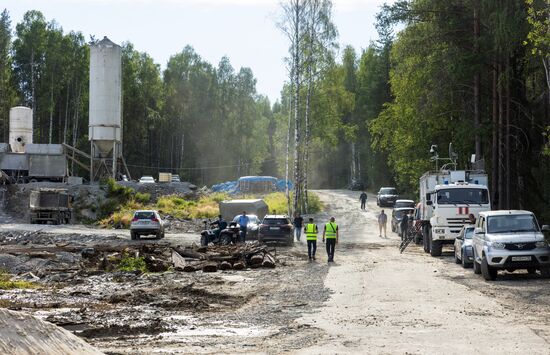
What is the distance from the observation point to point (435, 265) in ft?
91.2

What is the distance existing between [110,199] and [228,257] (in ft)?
120

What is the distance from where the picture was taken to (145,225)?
42594 mm

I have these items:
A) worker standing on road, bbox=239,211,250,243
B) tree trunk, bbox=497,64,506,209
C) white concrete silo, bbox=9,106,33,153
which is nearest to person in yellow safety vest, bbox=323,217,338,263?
worker standing on road, bbox=239,211,250,243

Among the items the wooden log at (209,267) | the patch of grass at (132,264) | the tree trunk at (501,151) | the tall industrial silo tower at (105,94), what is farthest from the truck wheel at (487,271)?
the tall industrial silo tower at (105,94)

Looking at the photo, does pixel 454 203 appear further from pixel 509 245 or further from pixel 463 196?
pixel 509 245

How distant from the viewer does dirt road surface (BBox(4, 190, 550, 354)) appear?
1150 centimetres

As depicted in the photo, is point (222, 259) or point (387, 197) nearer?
point (222, 259)

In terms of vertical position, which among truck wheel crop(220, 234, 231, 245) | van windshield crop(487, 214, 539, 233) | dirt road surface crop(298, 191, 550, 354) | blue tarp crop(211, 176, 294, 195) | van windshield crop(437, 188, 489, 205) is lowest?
dirt road surface crop(298, 191, 550, 354)

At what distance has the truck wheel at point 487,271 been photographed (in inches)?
853

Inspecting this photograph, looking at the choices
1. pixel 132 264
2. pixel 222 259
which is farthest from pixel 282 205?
pixel 132 264

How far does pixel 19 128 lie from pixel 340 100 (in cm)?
3098

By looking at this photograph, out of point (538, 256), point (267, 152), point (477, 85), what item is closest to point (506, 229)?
point (538, 256)

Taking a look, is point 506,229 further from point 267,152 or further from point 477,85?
point 267,152

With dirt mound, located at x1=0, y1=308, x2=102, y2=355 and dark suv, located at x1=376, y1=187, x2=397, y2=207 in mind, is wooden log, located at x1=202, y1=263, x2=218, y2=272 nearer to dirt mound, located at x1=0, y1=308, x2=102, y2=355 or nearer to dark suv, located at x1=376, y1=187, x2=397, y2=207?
dirt mound, located at x1=0, y1=308, x2=102, y2=355
